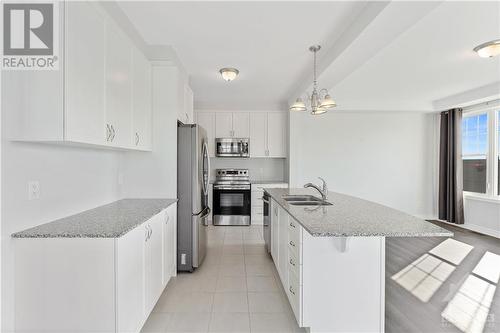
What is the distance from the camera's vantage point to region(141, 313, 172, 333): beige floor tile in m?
1.96

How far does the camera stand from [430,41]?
2.67 m

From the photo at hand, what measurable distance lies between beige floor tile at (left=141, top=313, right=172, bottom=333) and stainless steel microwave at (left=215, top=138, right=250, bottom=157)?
3.60 m

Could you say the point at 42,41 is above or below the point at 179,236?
above

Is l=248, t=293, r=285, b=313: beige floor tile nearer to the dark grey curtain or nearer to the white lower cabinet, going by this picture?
the white lower cabinet

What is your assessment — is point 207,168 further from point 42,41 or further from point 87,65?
point 42,41

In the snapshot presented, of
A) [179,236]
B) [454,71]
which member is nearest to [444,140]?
[454,71]

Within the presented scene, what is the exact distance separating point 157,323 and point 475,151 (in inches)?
241

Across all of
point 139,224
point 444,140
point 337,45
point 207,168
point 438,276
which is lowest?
point 438,276

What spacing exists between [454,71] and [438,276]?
9.17 feet

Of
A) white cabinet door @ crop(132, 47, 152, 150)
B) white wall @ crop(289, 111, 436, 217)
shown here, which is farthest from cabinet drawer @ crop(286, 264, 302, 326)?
white wall @ crop(289, 111, 436, 217)

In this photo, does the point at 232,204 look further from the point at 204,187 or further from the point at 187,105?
the point at 187,105

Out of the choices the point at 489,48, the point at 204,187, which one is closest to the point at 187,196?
the point at 204,187

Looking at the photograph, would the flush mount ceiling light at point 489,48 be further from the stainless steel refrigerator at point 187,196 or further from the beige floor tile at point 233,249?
the beige floor tile at point 233,249

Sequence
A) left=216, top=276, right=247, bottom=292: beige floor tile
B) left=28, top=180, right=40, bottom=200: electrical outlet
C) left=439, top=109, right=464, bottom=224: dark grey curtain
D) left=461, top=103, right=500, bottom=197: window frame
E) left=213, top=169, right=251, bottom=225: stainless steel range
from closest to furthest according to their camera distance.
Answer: left=28, top=180, right=40, bottom=200: electrical outlet → left=216, top=276, right=247, bottom=292: beige floor tile → left=461, top=103, right=500, bottom=197: window frame → left=439, top=109, right=464, bottom=224: dark grey curtain → left=213, top=169, right=251, bottom=225: stainless steel range
